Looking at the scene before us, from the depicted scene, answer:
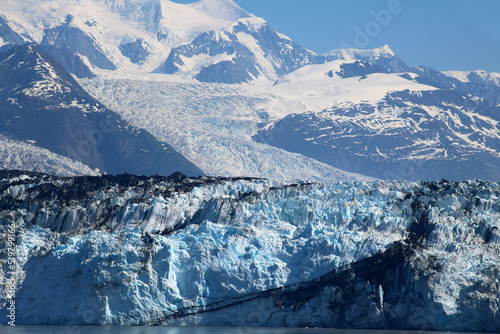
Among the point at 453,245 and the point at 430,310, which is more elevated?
the point at 453,245

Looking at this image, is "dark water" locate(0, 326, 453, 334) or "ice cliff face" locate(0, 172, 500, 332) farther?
"ice cliff face" locate(0, 172, 500, 332)

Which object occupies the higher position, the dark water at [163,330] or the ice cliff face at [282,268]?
the ice cliff face at [282,268]

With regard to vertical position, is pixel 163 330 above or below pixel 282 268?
below

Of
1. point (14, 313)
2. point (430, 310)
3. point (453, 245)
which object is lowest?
point (14, 313)

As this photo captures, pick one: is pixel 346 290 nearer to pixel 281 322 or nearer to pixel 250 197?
pixel 281 322

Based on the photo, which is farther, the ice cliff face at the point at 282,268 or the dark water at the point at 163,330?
the ice cliff face at the point at 282,268

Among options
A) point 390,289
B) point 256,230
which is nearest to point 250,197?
point 256,230

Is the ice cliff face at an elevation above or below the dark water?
above

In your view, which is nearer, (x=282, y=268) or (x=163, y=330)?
(x=163, y=330)
